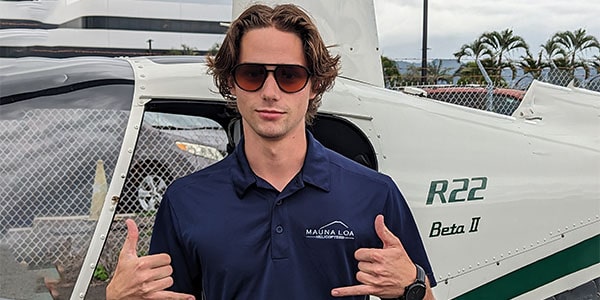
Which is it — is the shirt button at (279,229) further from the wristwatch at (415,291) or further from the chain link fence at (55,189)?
the chain link fence at (55,189)

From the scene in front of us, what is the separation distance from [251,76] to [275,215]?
1.23ft

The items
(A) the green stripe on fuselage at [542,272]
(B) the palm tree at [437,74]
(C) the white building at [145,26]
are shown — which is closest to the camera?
(A) the green stripe on fuselage at [542,272]

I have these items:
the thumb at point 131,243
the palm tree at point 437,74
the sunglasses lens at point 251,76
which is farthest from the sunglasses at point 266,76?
the palm tree at point 437,74

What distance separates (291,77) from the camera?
1.53 m

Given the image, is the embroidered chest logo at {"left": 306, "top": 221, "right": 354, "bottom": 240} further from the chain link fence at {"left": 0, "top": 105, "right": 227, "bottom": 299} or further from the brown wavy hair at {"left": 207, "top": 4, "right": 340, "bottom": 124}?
the chain link fence at {"left": 0, "top": 105, "right": 227, "bottom": 299}

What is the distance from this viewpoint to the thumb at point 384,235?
1453 millimetres

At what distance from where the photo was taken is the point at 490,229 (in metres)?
2.72

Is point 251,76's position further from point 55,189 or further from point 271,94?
point 55,189

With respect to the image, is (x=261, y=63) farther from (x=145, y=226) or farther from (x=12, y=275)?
(x=12, y=275)

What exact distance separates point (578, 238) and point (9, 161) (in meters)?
2.66

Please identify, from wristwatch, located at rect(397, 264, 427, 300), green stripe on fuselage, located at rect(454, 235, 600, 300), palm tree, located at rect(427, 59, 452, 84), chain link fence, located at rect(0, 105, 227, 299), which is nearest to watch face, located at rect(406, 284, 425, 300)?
wristwatch, located at rect(397, 264, 427, 300)

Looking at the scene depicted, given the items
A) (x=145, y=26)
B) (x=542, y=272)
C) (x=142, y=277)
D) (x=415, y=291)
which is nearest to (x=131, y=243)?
(x=142, y=277)

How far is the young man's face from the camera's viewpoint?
1.51 metres

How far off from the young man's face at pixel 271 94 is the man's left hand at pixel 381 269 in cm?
35
